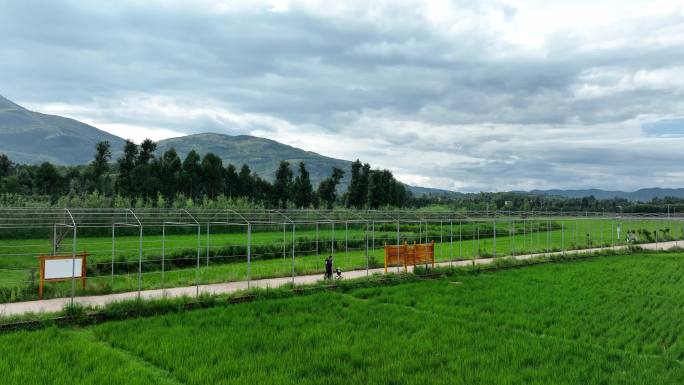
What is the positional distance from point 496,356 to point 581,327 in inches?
180

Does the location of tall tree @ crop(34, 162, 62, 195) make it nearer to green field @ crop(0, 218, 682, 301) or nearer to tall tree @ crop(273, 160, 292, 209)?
tall tree @ crop(273, 160, 292, 209)

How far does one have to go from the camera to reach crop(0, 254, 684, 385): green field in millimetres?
9789

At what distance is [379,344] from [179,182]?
76.0 metres

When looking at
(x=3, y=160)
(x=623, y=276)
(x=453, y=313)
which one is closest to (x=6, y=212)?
(x=453, y=313)

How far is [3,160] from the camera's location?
293 ft

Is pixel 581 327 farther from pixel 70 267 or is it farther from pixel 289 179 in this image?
pixel 289 179

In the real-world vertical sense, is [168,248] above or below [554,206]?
below

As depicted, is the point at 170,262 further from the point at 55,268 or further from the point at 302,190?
the point at 302,190

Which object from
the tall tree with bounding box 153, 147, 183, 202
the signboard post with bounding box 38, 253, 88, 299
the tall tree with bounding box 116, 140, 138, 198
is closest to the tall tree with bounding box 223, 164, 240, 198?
the tall tree with bounding box 153, 147, 183, 202

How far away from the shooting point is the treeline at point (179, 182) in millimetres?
74000

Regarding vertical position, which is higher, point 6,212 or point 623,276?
point 6,212

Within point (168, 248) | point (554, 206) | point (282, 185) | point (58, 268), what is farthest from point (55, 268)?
point (554, 206)

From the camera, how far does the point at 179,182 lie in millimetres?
82250

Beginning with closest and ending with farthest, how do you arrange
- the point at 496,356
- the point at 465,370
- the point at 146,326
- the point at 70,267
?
1. the point at 465,370
2. the point at 496,356
3. the point at 146,326
4. the point at 70,267
